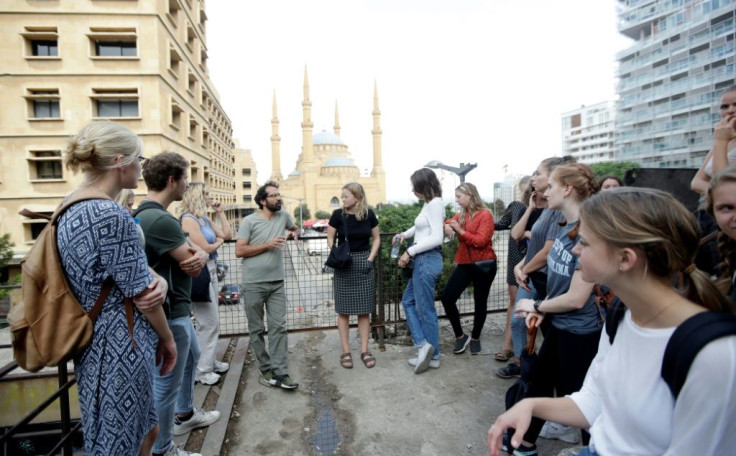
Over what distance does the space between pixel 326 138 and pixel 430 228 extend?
90.8 m

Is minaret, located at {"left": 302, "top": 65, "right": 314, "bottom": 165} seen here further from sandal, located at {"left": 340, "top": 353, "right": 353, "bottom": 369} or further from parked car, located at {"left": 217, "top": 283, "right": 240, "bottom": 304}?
sandal, located at {"left": 340, "top": 353, "right": 353, "bottom": 369}

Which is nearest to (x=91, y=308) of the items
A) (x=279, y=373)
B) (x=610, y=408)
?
(x=610, y=408)

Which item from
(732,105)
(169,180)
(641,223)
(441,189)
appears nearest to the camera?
(641,223)

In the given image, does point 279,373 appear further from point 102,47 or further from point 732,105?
point 102,47

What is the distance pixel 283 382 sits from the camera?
366cm

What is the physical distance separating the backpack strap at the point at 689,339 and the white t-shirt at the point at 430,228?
285 cm

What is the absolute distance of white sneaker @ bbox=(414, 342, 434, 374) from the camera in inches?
154

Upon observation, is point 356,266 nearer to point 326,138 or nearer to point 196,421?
point 196,421

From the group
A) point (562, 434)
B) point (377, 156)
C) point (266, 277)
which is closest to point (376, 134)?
point (377, 156)

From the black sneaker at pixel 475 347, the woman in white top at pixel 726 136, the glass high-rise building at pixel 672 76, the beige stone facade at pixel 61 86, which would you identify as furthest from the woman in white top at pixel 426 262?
the glass high-rise building at pixel 672 76

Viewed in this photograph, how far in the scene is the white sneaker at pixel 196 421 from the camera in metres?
2.96

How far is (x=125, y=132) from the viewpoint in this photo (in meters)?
1.81

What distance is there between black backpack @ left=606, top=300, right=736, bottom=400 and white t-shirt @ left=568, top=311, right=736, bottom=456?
0.02 meters

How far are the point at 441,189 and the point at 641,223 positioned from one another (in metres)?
2.95
